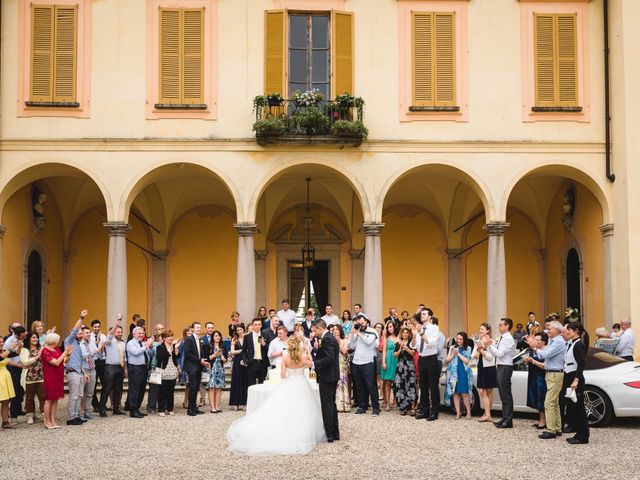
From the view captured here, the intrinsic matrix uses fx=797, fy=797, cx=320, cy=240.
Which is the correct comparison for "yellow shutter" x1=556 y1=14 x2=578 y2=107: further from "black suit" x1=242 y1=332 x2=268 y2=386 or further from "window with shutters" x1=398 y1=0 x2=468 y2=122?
"black suit" x1=242 y1=332 x2=268 y2=386

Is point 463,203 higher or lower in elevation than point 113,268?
higher

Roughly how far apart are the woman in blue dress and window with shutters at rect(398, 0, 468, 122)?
718cm

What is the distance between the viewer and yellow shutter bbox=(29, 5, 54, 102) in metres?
18.0

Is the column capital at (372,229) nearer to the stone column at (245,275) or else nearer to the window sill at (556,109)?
the stone column at (245,275)

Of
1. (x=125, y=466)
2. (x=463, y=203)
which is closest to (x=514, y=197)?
(x=463, y=203)

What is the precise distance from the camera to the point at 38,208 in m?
20.0

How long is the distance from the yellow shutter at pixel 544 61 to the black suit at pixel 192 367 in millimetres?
10031

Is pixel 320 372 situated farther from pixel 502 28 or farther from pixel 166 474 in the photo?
pixel 502 28

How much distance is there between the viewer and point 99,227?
2277cm

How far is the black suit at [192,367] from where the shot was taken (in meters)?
13.3

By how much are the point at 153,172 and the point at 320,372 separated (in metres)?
9.44

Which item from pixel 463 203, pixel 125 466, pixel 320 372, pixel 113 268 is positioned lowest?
pixel 125 466

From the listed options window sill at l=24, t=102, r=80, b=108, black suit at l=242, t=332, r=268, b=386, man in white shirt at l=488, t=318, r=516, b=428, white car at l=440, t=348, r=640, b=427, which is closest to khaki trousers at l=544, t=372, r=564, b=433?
man in white shirt at l=488, t=318, r=516, b=428

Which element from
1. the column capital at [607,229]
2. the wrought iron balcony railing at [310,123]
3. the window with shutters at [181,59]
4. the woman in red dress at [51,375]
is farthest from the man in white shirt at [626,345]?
the woman in red dress at [51,375]
